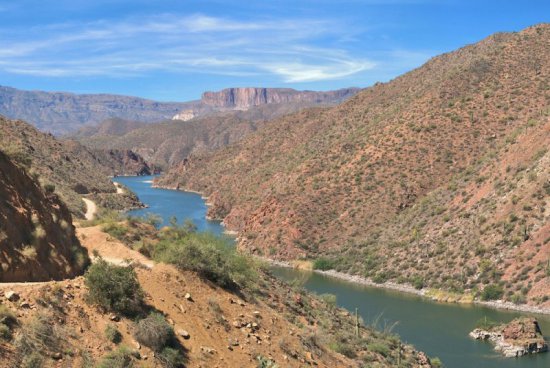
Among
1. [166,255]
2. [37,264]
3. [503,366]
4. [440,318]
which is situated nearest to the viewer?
[37,264]

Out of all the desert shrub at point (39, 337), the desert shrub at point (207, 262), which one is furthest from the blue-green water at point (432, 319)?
the desert shrub at point (39, 337)

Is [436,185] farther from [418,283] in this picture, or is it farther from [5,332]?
[5,332]

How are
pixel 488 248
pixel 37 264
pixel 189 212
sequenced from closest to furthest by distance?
pixel 37 264 → pixel 488 248 → pixel 189 212

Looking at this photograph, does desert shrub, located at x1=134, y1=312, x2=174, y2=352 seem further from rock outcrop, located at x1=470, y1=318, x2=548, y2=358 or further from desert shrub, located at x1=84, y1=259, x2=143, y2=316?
rock outcrop, located at x1=470, y1=318, x2=548, y2=358

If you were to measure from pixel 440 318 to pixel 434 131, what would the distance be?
3566 centimetres

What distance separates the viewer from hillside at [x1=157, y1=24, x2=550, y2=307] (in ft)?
171

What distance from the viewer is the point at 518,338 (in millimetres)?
37844

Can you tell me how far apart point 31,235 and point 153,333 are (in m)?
4.98

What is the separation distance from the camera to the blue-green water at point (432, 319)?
36.2m

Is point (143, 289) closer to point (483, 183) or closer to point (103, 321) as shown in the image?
point (103, 321)

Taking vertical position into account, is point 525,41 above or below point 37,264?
above

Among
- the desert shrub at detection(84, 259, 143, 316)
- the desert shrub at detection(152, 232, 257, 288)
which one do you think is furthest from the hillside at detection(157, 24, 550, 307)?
the desert shrub at detection(84, 259, 143, 316)

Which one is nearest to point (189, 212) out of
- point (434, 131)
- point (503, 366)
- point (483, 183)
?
point (434, 131)

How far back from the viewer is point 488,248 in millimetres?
52312
